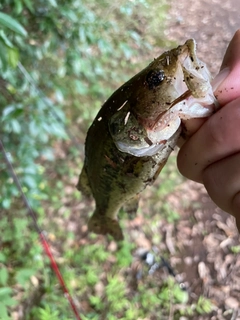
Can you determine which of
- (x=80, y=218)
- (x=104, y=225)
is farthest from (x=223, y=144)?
(x=80, y=218)

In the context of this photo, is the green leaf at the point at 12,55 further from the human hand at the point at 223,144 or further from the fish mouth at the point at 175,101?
the human hand at the point at 223,144

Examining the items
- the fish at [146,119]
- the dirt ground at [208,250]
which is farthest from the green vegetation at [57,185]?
the fish at [146,119]

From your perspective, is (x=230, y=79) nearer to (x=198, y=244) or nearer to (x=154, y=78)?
(x=154, y=78)

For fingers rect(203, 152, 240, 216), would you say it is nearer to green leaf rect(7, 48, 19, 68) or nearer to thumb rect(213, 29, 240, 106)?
thumb rect(213, 29, 240, 106)

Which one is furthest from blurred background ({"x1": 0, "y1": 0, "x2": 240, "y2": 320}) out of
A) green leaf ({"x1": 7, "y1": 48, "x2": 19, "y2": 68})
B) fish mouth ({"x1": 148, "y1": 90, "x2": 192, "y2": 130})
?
fish mouth ({"x1": 148, "y1": 90, "x2": 192, "y2": 130})

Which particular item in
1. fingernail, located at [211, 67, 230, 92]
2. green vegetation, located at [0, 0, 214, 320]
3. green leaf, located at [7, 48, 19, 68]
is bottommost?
green vegetation, located at [0, 0, 214, 320]
